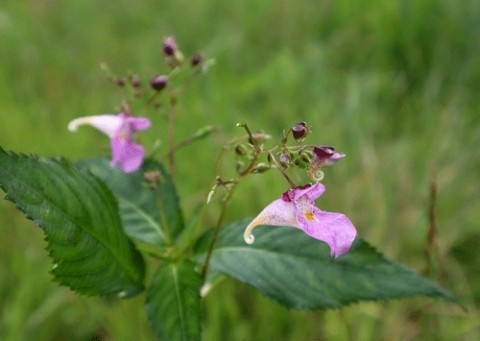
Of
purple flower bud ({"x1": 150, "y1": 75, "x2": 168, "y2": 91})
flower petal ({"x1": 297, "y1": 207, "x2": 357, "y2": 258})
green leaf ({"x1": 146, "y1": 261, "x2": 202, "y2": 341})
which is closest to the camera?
flower petal ({"x1": 297, "y1": 207, "x2": 357, "y2": 258})

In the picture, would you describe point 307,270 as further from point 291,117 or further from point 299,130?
point 291,117

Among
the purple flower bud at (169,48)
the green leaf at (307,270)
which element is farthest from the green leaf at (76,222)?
the purple flower bud at (169,48)

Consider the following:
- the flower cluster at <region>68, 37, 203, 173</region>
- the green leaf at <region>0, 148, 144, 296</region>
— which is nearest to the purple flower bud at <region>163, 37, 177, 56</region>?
the flower cluster at <region>68, 37, 203, 173</region>

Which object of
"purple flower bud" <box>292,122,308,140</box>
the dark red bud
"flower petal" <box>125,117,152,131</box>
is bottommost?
the dark red bud

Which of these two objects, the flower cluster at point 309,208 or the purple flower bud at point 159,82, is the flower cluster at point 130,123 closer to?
the purple flower bud at point 159,82

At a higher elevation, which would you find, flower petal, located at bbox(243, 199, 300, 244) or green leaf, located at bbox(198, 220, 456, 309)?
green leaf, located at bbox(198, 220, 456, 309)

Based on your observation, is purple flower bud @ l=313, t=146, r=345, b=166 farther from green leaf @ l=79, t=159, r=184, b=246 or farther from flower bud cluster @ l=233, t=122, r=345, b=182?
green leaf @ l=79, t=159, r=184, b=246

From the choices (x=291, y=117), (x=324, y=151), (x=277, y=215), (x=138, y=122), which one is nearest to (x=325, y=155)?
(x=324, y=151)

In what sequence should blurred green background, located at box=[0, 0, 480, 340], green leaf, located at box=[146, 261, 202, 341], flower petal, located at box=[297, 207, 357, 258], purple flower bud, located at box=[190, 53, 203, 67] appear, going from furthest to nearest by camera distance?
blurred green background, located at box=[0, 0, 480, 340] → purple flower bud, located at box=[190, 53, 203, 67] → green leaf, located at box=[146, 261, 202, 341] → flower petal, located at box=[297, 207, 357, 258]
